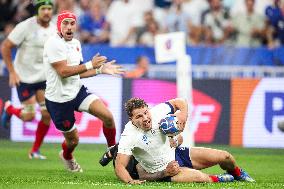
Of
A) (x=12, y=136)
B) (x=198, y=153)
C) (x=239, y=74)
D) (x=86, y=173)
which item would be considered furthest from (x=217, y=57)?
(x=198, y=153)

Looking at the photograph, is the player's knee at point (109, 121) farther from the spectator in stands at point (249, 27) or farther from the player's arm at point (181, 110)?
the spectator in stands at point (249, 27)

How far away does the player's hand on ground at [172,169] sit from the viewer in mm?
12117

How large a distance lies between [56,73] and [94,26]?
30.7 feet

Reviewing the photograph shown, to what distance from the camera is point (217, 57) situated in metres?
21.6

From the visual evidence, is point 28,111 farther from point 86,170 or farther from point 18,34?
point 86,170

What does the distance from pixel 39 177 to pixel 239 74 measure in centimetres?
928

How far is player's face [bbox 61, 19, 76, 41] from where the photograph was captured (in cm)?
1402

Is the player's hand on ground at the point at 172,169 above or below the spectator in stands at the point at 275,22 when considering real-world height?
below

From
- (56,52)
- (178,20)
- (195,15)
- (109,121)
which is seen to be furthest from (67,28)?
(195,15)

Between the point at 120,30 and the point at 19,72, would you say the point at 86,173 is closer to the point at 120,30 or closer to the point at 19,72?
the point at 19,72

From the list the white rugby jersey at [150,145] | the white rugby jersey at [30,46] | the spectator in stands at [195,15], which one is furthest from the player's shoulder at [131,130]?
the spectator in stands at [195,15]

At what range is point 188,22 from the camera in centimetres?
2291

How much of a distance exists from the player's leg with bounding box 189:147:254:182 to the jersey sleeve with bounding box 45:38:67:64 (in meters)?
2.72

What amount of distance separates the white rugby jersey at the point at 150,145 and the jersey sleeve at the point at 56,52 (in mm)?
2319
